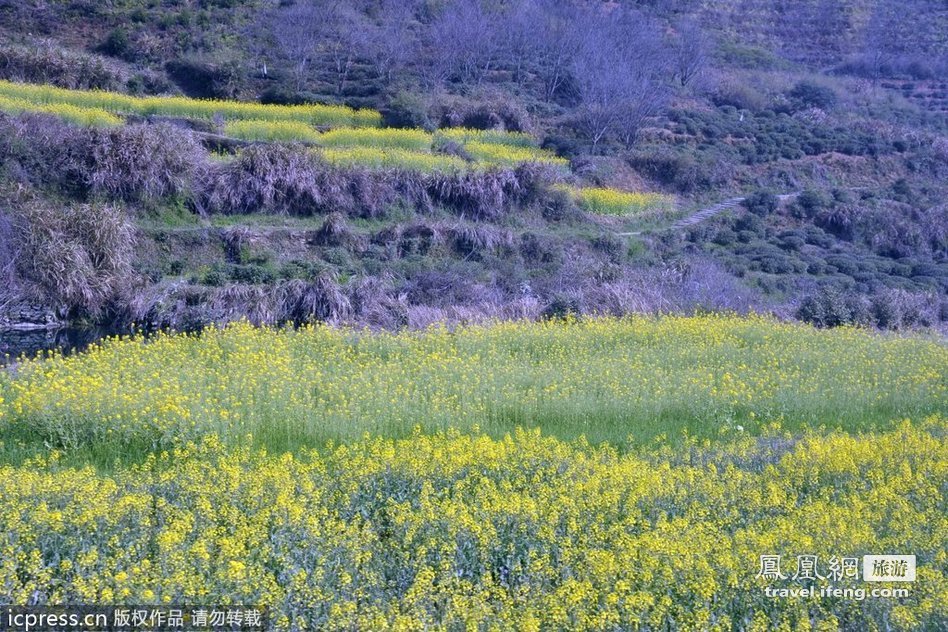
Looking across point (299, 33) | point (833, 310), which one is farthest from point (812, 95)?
point (833, 310)

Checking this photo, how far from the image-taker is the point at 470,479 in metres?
8.95

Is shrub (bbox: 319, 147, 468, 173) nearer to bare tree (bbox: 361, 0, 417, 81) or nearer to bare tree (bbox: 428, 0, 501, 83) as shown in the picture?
bare tree (bbox: 361, 0, 417, 81)

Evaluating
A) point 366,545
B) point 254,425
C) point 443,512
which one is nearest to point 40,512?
point 366,545

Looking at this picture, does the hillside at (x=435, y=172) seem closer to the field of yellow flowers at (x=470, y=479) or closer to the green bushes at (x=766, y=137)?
the green bushes at (x=766, y=137)

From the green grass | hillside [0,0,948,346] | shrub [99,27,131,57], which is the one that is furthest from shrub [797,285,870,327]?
shrub [99,27,131,57]

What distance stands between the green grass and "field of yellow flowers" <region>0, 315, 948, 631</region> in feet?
0.15

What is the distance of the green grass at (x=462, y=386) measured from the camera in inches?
419

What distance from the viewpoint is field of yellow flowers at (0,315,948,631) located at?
645 centimetres

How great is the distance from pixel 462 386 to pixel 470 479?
12.0 feet

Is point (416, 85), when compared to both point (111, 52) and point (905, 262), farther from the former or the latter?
point (905, 262)

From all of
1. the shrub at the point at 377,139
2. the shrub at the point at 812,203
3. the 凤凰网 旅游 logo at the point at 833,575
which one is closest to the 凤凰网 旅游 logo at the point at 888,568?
the 凤凰网 旅游 logo at the point at 833,575

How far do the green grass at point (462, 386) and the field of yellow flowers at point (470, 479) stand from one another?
0.15ft

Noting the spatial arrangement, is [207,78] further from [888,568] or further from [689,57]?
[888,568]

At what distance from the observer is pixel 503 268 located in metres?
22.0
